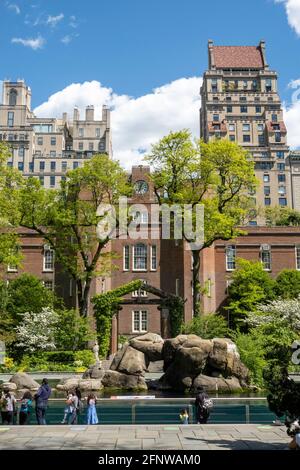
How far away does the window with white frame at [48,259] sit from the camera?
51.3 metres

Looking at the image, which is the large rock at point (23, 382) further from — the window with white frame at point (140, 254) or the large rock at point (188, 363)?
the window with white frame at point (140, 254)

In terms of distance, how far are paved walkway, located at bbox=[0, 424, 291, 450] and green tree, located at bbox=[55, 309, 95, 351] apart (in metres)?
24.9

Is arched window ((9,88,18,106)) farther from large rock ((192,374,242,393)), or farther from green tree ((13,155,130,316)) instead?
large rock ((192,374,242,393))

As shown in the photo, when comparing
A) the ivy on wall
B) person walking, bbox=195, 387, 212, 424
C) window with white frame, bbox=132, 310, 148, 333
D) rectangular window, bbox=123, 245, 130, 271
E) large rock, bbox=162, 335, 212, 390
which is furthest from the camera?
rectangular window, bbox=123, 245, 130, 271

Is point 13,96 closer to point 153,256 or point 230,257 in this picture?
point 153,256

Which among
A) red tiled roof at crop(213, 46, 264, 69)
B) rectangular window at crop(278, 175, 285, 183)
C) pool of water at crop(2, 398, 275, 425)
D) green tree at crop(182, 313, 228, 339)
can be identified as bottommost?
pool of water at crop(2, 398, 275, 425)

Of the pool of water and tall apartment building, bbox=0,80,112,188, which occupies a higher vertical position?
tall apartment building, bbox=0,80,112,188

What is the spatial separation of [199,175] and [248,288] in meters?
12.8

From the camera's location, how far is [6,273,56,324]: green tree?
43031mm

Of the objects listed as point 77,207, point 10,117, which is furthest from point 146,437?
point 10,117

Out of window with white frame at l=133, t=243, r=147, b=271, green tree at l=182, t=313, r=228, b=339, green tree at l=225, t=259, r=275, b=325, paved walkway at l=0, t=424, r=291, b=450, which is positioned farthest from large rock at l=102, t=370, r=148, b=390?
window with white frame at l=133, t=243, r=147, b=271

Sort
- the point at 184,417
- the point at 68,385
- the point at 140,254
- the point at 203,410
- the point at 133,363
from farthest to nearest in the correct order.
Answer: the point at 140,254, the point at 133,363, the point at 68,385, the point at 184,417, the point at 203,410

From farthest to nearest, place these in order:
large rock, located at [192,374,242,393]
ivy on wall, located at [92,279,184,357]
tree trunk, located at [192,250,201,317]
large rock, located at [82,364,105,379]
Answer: ivy on wall, located at [92,279,184,357] < tree trunk, located at [192,250,201,317] < large rock, located at [82,364,105,379] < large rock, located at [192,374,242,393]

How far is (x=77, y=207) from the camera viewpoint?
39.7m
